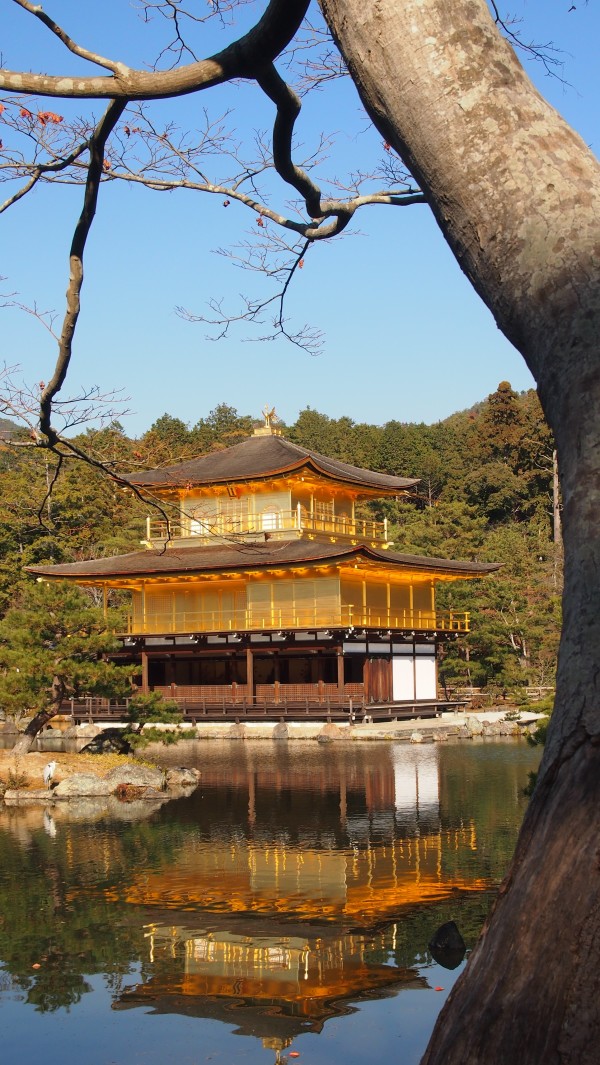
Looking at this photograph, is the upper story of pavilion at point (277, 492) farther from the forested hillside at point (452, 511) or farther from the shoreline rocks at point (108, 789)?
the shoreline rocks at point (108, 789)

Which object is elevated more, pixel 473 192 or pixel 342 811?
pixel 473 192

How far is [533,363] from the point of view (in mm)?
1992

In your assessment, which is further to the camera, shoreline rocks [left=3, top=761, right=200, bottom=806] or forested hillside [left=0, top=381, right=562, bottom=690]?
forested hillside [left=0, top=381, right=562, bottom=690]

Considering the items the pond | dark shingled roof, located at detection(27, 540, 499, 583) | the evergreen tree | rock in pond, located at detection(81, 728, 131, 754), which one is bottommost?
the pond

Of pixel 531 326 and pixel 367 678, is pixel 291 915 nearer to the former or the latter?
pixel 531 326

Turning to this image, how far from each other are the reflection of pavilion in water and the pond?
18 millimetres

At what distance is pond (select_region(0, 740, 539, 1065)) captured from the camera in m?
5.14

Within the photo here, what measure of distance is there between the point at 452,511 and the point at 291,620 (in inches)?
540

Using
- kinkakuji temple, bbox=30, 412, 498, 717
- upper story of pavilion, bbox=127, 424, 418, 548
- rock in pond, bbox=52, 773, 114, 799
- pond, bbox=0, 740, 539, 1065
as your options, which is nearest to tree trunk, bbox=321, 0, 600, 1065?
pond, bbox=0, 740, 539, 1065

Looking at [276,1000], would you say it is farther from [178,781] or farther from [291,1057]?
[178,781]

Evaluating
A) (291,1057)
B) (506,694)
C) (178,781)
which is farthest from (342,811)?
(506,694)

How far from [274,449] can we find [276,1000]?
26569 millimetres

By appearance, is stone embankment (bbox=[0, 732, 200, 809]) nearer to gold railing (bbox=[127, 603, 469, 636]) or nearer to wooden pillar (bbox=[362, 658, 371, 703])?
gold railing (bbox=[127, 603, 469, 636])

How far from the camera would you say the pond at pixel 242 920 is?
5.14 m
